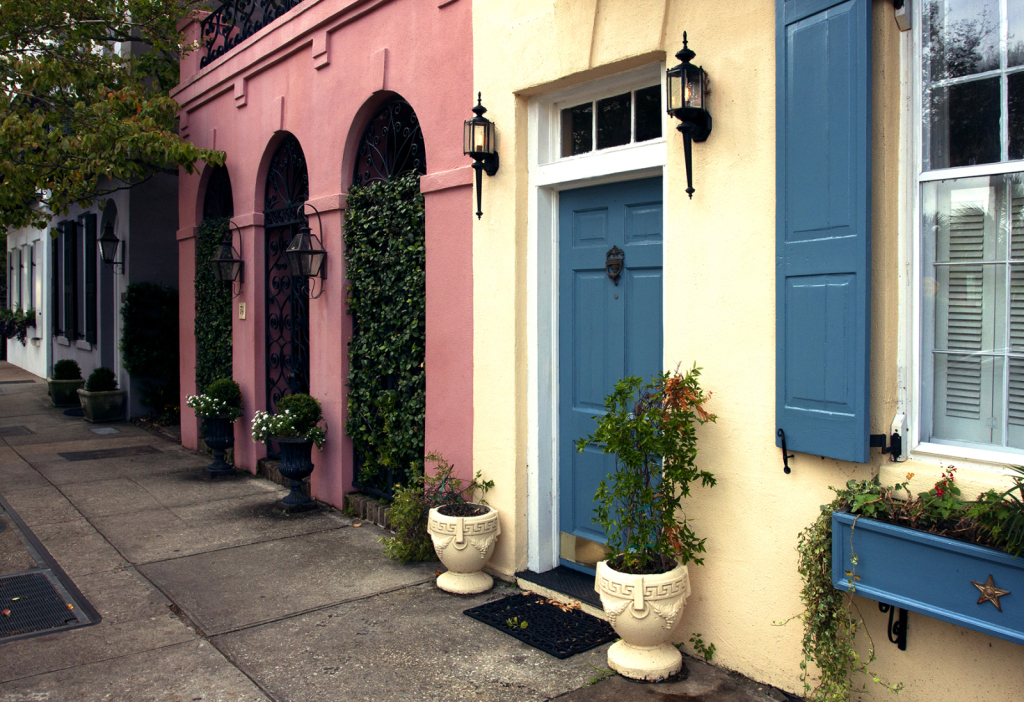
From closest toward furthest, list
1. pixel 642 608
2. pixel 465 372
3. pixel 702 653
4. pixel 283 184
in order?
1. pixel 642 608
2. pixel 702 653
3. pixel 465 372
4. pixel 283 184

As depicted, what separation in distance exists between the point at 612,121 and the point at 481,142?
85 cm

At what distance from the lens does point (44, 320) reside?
18.8 m

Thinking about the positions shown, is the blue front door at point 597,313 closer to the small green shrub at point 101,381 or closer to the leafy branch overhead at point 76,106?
the leafy branch overhead at point 76,106

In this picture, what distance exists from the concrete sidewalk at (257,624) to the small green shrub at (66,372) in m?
7.33

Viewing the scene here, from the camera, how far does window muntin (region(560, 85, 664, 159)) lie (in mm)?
4559

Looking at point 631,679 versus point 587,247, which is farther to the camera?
point 587,247

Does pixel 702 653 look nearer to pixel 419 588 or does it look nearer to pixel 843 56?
pixel 419 588

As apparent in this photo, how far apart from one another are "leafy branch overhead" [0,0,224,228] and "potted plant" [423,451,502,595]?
548cm

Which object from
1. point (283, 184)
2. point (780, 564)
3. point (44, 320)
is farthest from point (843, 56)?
point (44, 320)

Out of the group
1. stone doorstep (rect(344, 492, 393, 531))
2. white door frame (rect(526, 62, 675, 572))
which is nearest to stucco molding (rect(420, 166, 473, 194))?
white door frame (rect(526, 62, 675, 572))

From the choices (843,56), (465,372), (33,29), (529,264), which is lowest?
(465,372)

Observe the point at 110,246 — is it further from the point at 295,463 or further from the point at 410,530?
the point at 410,530

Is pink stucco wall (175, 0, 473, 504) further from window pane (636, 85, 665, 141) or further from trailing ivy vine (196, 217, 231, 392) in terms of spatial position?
window pane (636, 85, 665, 141)

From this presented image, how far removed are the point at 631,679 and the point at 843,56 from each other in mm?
2933
